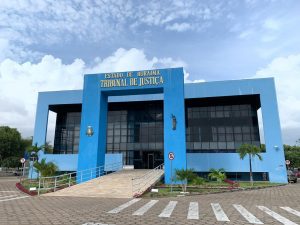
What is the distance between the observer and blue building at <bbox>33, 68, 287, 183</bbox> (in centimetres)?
2477

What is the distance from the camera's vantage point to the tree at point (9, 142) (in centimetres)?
5737

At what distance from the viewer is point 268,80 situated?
30281 millimetres

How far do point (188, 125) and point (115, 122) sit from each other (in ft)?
34.2

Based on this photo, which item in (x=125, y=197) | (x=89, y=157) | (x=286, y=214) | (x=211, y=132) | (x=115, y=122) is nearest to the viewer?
(x=286, y=214)

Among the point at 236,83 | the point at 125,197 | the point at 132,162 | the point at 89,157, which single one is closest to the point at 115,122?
the point at 132,162

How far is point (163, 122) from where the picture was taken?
35.4 meters

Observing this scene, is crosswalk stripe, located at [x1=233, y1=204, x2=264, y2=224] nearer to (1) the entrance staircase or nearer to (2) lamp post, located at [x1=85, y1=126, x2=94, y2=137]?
(1) the entrance staircase

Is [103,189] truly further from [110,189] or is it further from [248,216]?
[248,216]

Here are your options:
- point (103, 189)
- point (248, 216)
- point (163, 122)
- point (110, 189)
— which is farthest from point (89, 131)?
point (248, 216)

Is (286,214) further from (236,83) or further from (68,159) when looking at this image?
(68,159)

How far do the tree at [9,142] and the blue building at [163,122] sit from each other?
25822mm

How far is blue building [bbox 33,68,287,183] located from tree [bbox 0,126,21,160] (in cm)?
2582

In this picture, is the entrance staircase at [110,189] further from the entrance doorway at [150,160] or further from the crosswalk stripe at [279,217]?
the entrance doorway at [150,160]

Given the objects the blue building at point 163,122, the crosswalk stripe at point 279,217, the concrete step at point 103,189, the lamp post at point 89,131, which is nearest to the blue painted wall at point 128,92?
the blue building at point 163,122
